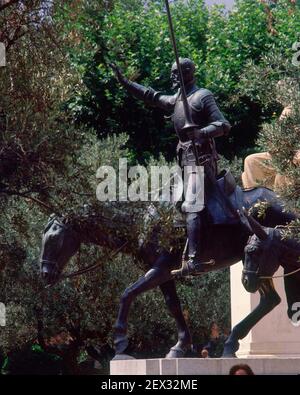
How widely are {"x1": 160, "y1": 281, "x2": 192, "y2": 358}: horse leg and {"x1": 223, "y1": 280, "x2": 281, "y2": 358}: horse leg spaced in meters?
0.55

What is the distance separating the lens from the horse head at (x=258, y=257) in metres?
16.7

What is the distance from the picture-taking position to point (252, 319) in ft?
55.5

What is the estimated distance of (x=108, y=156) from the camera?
67.7 ft

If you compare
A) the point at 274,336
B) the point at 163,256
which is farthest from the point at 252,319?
the point at 274,336

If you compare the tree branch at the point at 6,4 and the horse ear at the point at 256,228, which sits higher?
the tree branch at the point at 6,4

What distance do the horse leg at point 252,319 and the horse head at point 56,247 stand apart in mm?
2465

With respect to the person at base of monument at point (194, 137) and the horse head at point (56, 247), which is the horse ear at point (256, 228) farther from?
the horse head at point (56, 247)

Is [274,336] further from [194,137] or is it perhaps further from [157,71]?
[157,71]

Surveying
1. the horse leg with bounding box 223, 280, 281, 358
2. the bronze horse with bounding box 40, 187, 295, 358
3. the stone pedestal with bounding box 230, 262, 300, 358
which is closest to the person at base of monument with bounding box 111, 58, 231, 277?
the bronze horse with bounding box 40, 187, 295, 358

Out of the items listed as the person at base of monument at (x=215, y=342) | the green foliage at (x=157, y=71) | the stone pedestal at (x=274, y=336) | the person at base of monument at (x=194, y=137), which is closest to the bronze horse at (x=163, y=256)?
the person at base of monument at (x=194, y=137)

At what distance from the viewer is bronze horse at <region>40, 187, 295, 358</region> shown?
658 inches

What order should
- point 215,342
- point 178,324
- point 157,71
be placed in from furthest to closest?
point 157,71 < point 215,342 < point 178,324

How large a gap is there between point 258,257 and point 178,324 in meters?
1.43
